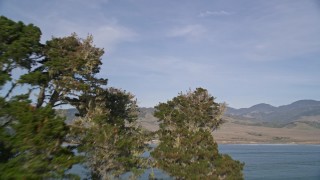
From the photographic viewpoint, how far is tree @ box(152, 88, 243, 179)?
113ft

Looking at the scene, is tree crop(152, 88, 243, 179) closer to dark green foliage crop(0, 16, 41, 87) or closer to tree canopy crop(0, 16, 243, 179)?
Answer: tree canopy crop(0, 16, 243, 179)

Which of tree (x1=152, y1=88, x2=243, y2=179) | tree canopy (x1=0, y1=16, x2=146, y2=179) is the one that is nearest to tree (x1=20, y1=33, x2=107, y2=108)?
tree canopy (x1=0, y1=16, x2=146, y2=179)

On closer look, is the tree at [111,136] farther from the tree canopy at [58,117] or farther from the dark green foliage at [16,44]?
the dark green foliage at [16,44]

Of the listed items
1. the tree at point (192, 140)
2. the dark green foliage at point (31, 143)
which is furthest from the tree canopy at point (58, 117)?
the tree at point (192, 140)

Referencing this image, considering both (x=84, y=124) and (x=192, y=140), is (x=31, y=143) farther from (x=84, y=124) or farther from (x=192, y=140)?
(x=192, y=140)

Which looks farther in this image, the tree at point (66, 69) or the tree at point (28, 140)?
the tree at point (66, 69)

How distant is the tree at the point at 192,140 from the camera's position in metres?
34.6

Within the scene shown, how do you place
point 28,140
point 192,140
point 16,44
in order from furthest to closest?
point 192,140 → point 16,44 → point 28,140

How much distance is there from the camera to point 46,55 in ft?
81.4

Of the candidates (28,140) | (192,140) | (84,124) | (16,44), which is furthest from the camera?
(192,140)

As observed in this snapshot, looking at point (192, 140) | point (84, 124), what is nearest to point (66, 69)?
point (84, 124)

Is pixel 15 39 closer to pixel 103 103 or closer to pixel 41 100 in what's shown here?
pixel 41 100

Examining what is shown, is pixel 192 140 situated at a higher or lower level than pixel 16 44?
lower

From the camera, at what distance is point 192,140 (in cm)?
3494
